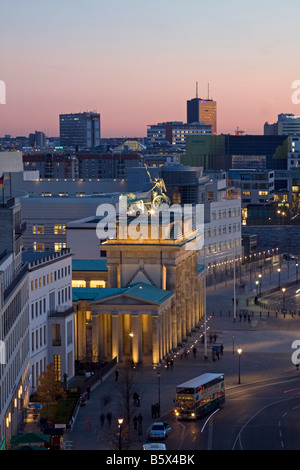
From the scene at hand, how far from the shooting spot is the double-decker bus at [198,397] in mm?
78625

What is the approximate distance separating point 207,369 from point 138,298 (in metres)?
8.33

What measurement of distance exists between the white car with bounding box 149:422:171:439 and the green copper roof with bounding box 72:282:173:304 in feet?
94.0

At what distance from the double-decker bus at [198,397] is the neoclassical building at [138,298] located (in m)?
19.4

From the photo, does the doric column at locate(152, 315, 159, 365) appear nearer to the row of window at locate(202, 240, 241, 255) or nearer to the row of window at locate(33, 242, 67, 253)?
the row of window at locate(33, 242, 67, 253)

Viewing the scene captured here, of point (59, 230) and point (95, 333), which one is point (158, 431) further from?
point (59, 230)

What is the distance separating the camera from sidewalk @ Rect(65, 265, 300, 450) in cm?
7606

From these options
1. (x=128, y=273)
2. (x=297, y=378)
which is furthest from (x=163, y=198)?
(x=297, y=378)

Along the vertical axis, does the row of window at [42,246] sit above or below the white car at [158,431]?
above

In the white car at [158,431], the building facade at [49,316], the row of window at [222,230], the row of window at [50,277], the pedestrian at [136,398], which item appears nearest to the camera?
the white car at [158,431]

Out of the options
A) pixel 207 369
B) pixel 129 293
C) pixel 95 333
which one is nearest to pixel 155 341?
pixel 129 293

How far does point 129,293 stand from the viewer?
102 m

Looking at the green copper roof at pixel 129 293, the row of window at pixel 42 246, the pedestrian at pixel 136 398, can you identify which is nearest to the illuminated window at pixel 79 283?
the green copper roof at pixel 129 293

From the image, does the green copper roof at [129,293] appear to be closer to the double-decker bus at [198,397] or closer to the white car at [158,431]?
the double-decker bus at [198,397]

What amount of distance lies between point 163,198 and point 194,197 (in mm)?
61428
